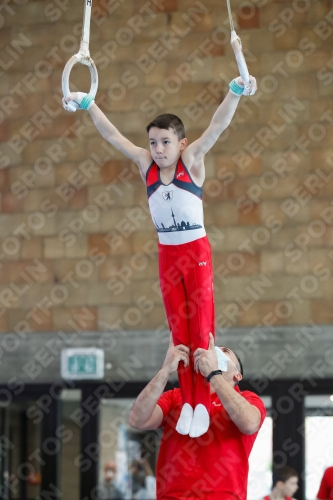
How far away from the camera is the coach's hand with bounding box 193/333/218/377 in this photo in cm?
368

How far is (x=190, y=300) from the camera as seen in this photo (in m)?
3.81

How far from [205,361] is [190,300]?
1.02 feet

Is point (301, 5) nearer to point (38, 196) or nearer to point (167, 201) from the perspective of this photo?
point (38, 196)

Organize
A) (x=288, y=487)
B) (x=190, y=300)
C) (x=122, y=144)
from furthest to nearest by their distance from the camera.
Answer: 1. (x=288, y=487)
2. (x=122, y=144)
3. (x=190, y=300)

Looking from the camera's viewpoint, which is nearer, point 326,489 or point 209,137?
point 209,137

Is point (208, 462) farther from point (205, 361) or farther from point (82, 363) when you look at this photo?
point (82, 363)

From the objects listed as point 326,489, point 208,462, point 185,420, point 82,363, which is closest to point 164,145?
point 185,420

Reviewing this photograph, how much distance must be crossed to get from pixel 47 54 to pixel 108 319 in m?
3.17

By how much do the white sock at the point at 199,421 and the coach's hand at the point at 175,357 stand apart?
226mm

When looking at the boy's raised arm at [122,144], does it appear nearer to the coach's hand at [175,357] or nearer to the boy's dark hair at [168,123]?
the boy's dark hair at [168,123]

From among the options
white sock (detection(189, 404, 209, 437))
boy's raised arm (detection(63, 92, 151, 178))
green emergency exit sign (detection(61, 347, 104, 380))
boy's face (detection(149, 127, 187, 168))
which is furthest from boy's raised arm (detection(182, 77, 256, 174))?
green emergency exit sign (detection(61, 347, 104, 380))

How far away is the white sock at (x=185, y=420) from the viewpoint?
3.61m

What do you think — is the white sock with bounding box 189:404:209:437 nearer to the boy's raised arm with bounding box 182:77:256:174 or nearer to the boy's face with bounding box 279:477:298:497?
the boy's raised arm with bounding box 182:77:256:174

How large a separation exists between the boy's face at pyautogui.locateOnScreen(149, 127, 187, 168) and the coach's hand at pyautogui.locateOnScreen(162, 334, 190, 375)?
892 millimetres
